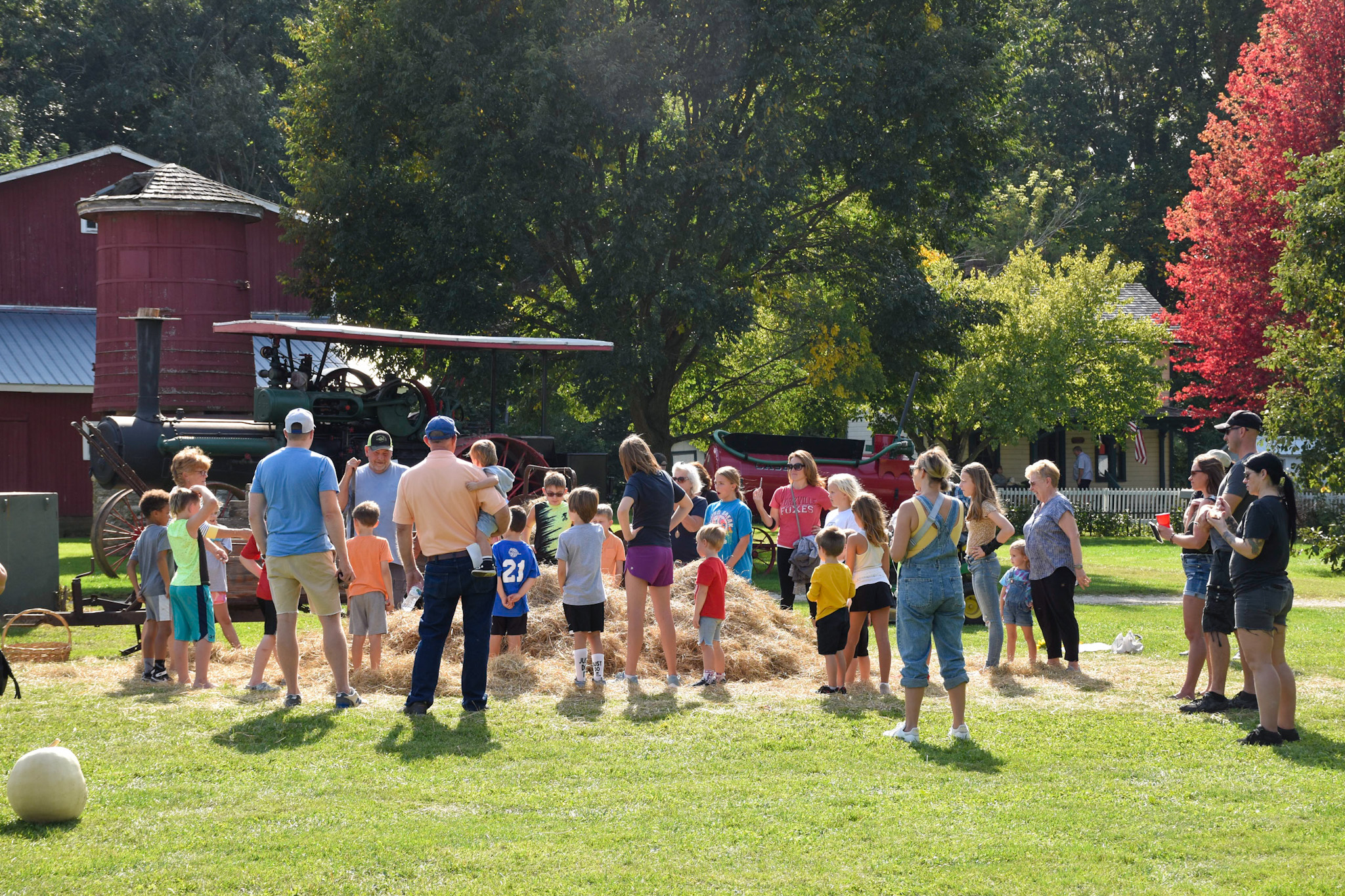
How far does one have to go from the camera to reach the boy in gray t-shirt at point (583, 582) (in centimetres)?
898

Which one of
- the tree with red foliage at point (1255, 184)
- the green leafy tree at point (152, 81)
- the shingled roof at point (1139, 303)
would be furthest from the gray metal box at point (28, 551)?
the shingled roof at point (1139, 303)

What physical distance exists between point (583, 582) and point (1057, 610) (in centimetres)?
373

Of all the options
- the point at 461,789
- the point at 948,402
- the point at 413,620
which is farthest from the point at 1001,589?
the point at 948,402

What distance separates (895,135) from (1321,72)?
1095cm

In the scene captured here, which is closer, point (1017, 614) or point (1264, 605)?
point (1264, 605)

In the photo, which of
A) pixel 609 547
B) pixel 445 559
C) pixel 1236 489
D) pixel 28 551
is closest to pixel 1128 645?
pixel 1236 489

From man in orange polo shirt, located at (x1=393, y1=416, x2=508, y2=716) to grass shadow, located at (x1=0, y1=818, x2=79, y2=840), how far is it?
261 centimetres

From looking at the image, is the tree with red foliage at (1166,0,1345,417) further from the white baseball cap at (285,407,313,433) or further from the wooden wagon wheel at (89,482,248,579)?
the white baseball cap at (285,407,313,433)

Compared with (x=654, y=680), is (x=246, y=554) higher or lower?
higher

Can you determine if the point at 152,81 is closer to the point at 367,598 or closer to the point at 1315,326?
the point at 1315,326

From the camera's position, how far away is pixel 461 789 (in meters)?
6.20

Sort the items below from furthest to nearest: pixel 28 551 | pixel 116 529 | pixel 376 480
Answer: pixel 116 529
pixel 28 551
pixel 376 480

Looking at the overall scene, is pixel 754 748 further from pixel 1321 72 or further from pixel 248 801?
pixel 1321 72

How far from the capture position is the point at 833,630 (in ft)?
28.7
